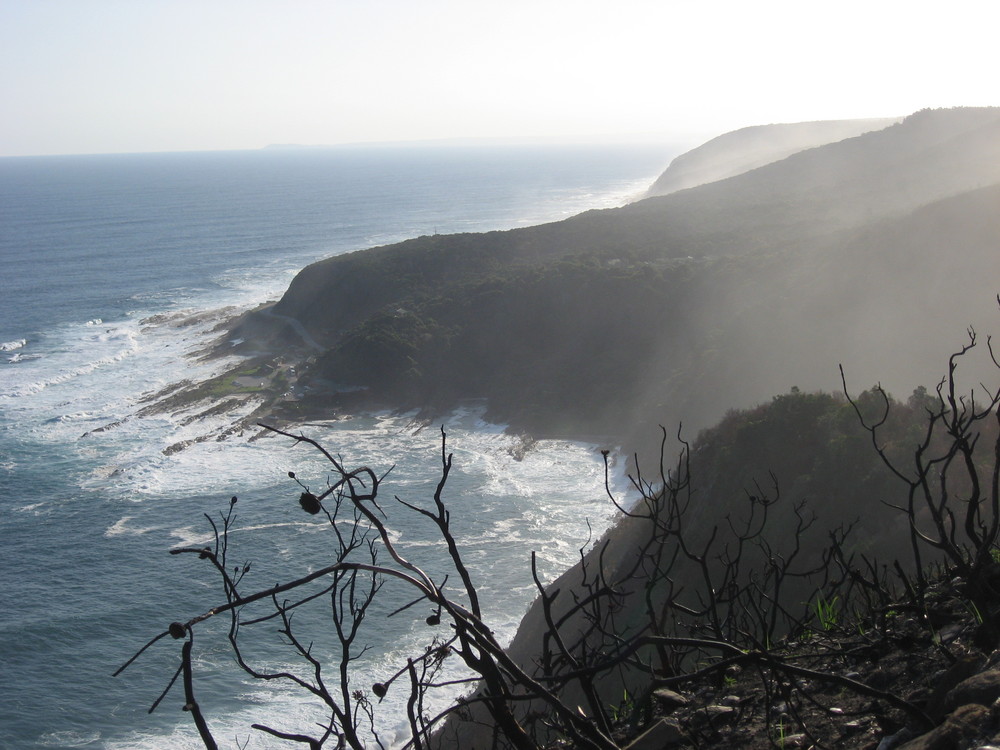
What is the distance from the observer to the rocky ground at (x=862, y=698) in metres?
2.51

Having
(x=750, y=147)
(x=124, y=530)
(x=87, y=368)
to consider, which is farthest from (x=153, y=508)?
(x=750, y=147)

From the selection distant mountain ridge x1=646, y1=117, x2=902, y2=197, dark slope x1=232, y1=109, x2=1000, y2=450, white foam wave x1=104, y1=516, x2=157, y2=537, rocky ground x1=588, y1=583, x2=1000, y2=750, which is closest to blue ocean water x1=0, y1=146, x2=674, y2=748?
white foam wave x1=104, y1=516, x2=157, y2=537

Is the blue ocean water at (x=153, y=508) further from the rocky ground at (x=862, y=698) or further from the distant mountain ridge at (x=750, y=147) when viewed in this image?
the distant mountain ridge at (x=750, y=147)

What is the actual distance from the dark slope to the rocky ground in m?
27.8

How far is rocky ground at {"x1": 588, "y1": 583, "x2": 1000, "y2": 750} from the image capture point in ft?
8.25

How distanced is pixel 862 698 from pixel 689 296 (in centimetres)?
4054

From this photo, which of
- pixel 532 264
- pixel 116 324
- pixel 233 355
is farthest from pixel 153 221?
pixel 532 264

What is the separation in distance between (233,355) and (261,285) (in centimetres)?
2423

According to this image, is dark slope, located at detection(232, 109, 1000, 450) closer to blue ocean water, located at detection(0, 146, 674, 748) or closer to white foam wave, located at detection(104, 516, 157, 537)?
blue ocean water, located at detection(0, 146, 674, 748)

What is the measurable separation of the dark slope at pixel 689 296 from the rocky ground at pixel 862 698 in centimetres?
2779

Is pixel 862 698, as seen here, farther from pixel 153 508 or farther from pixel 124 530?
pixel 153 508

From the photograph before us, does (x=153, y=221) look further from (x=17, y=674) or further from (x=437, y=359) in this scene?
(x=17, y=674)

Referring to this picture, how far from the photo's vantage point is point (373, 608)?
23078 mm

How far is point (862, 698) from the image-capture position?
3.40 meters
